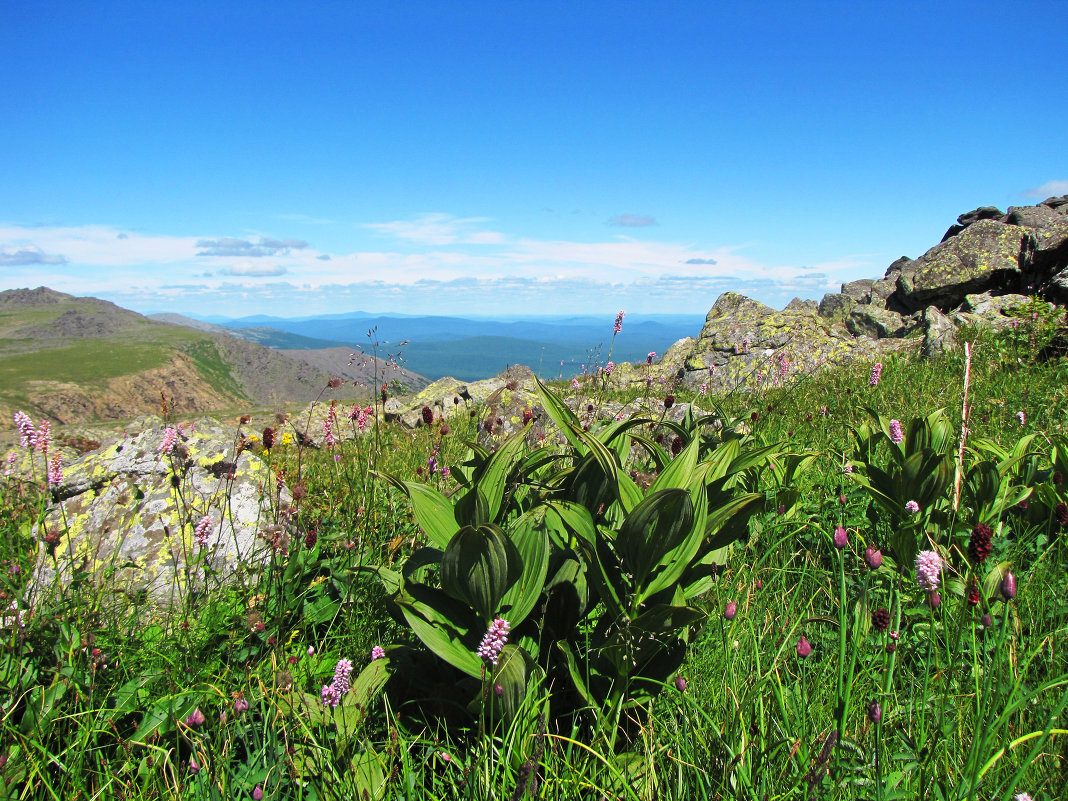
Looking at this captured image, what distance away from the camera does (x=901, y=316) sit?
15.1 m

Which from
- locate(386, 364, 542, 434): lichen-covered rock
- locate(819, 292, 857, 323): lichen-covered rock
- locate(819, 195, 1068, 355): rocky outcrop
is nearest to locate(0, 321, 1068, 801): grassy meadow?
locate(386, 364, 542, 434): lichen-covered rock

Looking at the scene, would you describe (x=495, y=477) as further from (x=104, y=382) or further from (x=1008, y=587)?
(x=104, y=382)

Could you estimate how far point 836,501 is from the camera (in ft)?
12.3

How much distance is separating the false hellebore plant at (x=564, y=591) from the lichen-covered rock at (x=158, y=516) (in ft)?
4.01

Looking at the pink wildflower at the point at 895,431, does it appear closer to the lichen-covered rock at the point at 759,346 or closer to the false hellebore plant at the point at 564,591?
the false hellebore plant at the point at 564,591

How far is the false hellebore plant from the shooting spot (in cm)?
188

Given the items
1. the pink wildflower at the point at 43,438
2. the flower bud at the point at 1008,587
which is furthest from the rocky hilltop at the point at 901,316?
the pink wildflower at the point at 43,438

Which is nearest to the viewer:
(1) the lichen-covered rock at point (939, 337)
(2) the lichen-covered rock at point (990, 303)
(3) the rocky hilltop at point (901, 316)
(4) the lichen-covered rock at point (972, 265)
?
(1) the lichen-covered rock at point (939, 337)

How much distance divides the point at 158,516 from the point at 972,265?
60.2 feet

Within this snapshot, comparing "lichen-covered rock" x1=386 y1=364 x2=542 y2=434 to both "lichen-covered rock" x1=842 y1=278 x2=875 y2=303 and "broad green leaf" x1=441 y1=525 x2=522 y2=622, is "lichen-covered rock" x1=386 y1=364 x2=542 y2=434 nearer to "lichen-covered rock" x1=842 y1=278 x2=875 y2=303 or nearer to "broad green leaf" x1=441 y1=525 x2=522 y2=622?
"broad green leaf" x1=441 y1=525 x2=522 y2=622

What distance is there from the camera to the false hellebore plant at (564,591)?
1.88 metres

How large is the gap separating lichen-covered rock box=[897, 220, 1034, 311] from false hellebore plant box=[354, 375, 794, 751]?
16635mm

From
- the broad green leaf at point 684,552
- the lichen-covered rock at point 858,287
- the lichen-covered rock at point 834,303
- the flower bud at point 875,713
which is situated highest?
the lichen-covered rock at point 858,287

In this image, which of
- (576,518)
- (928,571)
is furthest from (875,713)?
(576,518)
